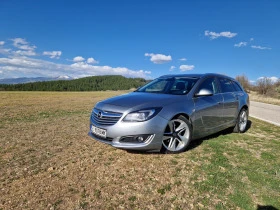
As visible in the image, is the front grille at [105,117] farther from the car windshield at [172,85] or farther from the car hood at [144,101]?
the car windshield at [172,85]

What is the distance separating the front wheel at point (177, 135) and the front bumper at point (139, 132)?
9.8 inches

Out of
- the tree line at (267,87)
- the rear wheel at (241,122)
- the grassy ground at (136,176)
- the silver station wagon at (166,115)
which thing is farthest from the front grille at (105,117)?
the tree line at (267,87)

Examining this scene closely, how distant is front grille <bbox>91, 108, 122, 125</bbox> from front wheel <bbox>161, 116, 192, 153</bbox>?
96 cm

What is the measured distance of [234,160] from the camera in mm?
4133

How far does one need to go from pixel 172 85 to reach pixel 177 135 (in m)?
1.36

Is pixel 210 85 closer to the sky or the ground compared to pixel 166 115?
closer to the sky

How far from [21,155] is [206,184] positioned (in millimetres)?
3569

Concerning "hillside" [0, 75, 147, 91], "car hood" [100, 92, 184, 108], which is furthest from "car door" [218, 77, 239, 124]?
"hillside" [0, 75, 147, 91]

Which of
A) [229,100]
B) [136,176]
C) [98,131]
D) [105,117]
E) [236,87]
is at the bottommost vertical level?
[136,176]

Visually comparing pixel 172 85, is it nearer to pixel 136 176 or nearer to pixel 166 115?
pixel 166 115

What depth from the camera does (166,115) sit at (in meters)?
3.90

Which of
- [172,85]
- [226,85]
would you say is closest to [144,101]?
[172,85]

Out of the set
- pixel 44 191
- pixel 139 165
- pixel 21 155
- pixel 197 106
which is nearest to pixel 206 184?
pixel 139 165

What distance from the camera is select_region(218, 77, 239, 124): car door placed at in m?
5.48
